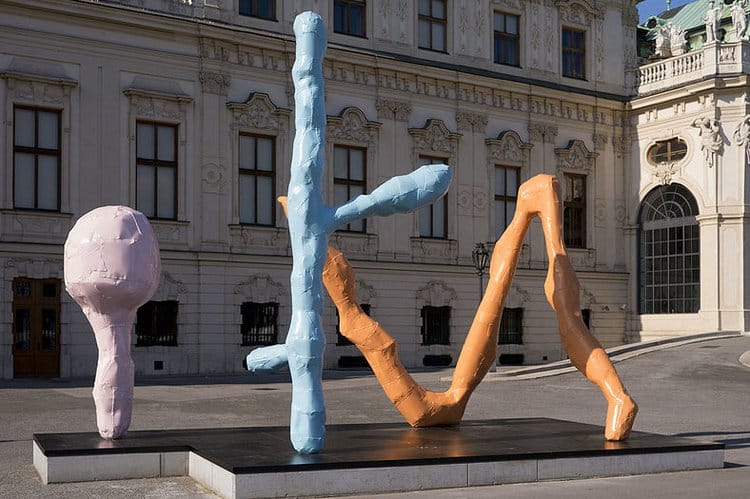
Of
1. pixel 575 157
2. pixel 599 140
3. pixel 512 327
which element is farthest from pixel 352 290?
pixel 599 140

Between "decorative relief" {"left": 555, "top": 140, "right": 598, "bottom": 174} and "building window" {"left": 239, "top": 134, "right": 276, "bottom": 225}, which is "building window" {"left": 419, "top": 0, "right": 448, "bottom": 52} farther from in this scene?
"building window" {"left": 239, "top": 134, "right": 276, "bottom": 225}

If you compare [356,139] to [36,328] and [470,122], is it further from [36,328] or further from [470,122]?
[36,328]

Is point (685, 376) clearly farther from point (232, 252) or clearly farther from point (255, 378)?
point (232, 252)

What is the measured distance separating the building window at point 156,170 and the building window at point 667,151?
686 inches

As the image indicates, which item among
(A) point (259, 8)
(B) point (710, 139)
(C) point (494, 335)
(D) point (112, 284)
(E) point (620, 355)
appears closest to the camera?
(D) point (112, 284)

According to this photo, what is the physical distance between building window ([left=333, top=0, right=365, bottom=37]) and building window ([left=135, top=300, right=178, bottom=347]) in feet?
33.6

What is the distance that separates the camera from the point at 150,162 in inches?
A: 1093

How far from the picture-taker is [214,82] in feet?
93.8

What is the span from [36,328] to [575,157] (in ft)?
65.1

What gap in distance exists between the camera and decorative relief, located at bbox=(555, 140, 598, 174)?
35859mm

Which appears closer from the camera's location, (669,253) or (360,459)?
(360,459)

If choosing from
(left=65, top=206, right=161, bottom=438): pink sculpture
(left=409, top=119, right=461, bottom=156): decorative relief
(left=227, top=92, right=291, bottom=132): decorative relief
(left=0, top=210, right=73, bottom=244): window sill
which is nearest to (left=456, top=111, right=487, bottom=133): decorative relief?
(left=409, top=119, right=461, bottom=156): decorative relief

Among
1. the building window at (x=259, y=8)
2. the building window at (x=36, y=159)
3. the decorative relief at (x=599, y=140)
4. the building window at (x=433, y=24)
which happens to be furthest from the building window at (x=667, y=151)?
the building window at (x=36, y=159)

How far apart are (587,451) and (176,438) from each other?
14.7 feet
